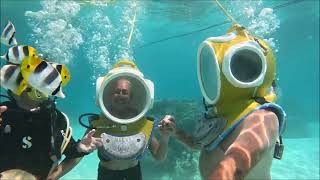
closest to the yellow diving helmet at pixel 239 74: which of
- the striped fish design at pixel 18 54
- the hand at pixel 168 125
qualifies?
the hand at pixel 168 125

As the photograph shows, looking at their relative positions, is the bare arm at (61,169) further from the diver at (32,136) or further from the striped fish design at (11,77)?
the striped fish design at (11,77)

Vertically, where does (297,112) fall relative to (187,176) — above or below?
below

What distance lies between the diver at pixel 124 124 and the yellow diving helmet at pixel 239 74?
41.1 inches

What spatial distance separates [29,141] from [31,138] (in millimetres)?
34

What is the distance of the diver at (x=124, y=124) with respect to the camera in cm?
364

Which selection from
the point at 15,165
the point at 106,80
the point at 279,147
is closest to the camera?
the point at 279,147

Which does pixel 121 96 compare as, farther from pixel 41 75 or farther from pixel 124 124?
pixel 41 75

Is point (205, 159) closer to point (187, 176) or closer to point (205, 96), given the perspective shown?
point (205, 96)

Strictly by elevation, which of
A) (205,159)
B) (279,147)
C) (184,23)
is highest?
(279,147)

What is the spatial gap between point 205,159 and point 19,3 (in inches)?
1134

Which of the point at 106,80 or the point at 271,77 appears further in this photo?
the point at 106,80

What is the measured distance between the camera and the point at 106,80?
11.8 feet

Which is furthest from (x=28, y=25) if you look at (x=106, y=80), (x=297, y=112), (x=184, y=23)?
(x=106, y=80)

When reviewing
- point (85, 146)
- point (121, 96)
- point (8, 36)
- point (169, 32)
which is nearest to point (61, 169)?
point (85, 146)
